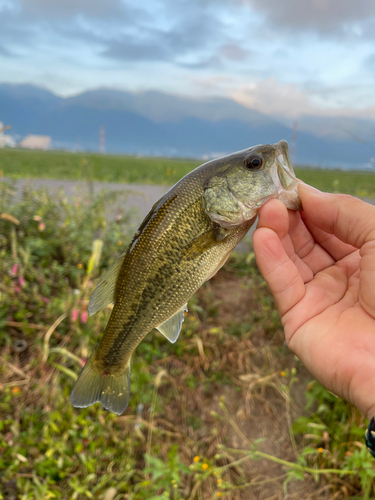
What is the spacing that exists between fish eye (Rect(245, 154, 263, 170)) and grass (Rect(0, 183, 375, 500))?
1550 millimetres

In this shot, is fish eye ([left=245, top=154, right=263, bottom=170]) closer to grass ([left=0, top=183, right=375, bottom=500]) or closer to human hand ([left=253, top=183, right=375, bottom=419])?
human hand ([left=253, top=183, right=375, bottom=419])

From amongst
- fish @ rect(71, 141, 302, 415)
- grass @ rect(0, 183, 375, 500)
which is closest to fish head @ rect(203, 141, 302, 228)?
fish @ rect(71, 141, 302, 415)

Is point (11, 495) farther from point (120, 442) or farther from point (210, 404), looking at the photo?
point (210, 404)

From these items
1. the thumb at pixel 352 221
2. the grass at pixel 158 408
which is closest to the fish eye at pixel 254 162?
the thumb at pixel 352 221

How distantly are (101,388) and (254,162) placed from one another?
144 centimetres

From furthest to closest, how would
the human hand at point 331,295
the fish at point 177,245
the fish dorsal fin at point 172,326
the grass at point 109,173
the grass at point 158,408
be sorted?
1. the grass at point 109,173
2. the grass at point 158,408
3. the fish dorsal fin at point 172,326
4. the fish at point 177,245
5. the human hand at point 331,295

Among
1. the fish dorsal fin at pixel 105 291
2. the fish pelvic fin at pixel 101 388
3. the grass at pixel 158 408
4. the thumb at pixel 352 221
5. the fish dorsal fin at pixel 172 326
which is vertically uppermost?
the thumb at pixel 352 221

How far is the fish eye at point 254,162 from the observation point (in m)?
1.61

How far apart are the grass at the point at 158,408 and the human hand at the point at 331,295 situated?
109 centimetres

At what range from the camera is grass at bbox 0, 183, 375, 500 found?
2520 mm

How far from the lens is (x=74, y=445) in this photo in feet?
8.82

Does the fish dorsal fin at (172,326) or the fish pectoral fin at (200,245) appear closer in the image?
the fish pectoral fin at (200,245)

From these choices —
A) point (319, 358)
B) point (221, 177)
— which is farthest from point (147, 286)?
point (319, 358)

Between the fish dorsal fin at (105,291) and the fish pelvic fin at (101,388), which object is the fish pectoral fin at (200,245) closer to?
the fish dorsal fin at (105,291)
